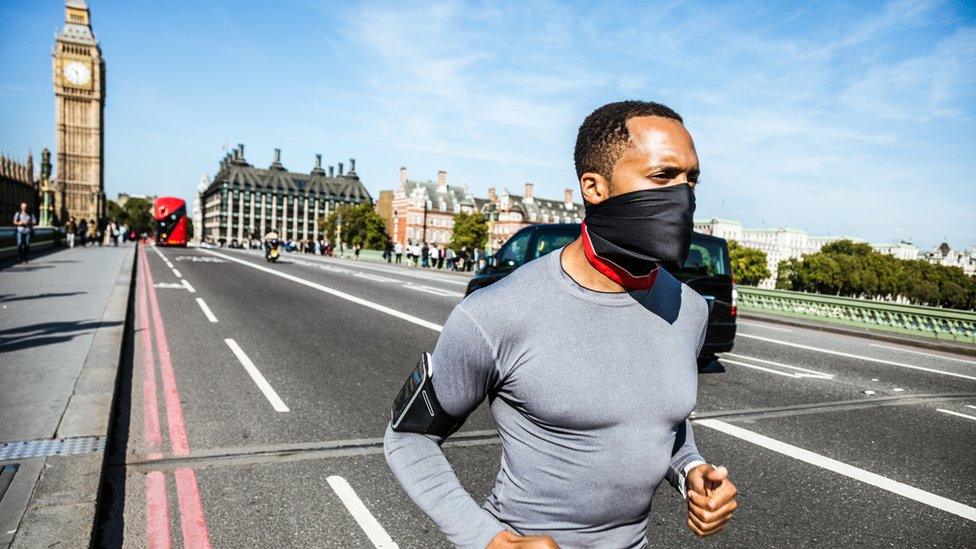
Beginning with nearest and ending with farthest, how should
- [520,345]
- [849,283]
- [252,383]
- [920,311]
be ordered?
[520,345]
[252,383]
[920,311]
[849,283]

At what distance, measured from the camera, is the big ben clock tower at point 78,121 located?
108 meters

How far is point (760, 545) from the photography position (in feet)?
11.9

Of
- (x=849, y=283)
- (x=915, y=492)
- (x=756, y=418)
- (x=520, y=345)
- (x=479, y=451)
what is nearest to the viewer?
(x=520, y=345)

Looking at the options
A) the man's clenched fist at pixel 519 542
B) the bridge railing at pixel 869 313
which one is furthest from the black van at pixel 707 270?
the bridge railing at pixel 869 313

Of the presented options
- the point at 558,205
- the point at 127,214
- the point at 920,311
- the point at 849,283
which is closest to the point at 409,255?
the point at 920,311

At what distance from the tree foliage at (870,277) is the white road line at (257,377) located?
12400cm

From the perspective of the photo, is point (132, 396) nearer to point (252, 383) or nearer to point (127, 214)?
point (252, 383)

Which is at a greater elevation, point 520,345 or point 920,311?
point 520,345

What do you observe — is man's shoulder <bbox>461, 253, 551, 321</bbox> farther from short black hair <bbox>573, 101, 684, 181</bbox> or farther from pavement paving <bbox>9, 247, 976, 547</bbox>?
pavement paving <bbox>9, 247, 976, 547</bbox>

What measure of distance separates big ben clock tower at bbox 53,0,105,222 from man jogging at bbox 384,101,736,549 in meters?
129

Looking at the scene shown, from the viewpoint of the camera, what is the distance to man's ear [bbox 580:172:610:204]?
1.59 m

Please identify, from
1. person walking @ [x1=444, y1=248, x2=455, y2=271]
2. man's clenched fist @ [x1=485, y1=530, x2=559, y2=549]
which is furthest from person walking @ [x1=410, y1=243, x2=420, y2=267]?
man's clenched fist @ [x1=485, y1=530, x2=559, y2=549]

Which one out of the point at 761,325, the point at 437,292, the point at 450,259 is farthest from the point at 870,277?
the point at 437,292

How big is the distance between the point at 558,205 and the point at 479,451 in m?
130
